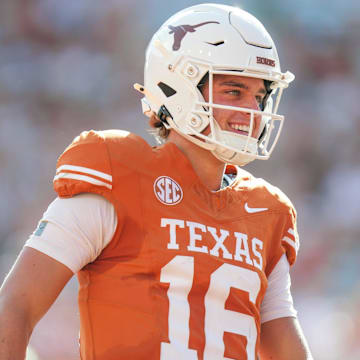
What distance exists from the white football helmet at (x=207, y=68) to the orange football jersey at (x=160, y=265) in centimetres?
10

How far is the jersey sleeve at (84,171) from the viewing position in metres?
1.47

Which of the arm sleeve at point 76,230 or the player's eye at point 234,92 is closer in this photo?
the arm sleeve at point 76,230

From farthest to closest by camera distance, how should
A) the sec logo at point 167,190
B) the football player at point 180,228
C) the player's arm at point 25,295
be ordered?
the sec logo at point 167,190
the football player at point 180,228
the player's arm at point 25,295

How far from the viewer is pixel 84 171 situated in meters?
1.48

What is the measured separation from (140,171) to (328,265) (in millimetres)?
2832

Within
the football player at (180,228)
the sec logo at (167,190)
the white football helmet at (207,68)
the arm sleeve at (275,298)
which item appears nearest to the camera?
the football player at (180,228)

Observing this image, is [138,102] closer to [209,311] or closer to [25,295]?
[209,311]

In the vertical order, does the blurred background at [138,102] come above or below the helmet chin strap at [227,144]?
below

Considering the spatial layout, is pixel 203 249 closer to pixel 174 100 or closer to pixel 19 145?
pixel 174 100

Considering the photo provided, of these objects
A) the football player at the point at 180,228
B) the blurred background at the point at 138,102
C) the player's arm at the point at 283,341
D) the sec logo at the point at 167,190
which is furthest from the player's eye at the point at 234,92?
the blurred background at the point at 138,102

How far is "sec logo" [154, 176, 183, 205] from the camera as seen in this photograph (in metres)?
1.56

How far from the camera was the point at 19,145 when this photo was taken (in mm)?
4469

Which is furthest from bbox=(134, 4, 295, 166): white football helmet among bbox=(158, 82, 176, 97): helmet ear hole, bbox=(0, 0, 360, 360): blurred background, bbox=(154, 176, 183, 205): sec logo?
bbox=(0, 0, 360, 360): blurred background

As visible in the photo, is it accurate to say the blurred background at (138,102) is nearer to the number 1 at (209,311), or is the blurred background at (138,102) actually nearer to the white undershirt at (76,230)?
the number 1 at (209,311)
